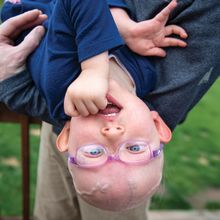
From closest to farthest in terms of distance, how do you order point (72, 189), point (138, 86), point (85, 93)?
point (85, 93) < point (138, 86) < point (72, 189)

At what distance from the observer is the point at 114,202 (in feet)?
4.58

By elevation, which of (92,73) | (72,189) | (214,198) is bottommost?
(214,198)

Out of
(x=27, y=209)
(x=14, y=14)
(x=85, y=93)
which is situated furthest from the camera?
(x=27, y=209)

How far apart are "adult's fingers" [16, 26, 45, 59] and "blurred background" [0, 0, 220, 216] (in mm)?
1814

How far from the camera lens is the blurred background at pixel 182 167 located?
3.38 metres

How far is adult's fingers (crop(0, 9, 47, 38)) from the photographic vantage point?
5.17 ft

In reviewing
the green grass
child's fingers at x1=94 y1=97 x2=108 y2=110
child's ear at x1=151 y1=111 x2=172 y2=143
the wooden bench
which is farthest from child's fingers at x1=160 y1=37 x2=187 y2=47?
the green grass

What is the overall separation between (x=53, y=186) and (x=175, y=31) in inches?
42.3

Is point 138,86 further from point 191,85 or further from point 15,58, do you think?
point 15,58

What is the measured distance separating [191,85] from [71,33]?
0.40m

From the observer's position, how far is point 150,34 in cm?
148

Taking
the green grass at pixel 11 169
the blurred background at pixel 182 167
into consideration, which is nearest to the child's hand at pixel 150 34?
the blurred background at pixel 182 167

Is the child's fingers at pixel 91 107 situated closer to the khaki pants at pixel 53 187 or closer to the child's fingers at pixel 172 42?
the child's fingers at pixel 172 42

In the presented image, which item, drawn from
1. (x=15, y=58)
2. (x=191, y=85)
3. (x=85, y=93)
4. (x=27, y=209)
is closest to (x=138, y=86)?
(x=191, y=85)
